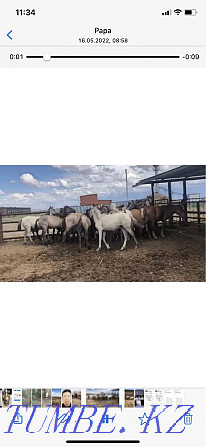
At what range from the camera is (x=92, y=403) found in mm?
1355

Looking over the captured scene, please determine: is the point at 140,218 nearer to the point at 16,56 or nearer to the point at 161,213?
the point at 161,213

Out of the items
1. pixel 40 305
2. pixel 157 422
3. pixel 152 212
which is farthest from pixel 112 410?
pixel 152 212

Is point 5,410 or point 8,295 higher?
point 8,295

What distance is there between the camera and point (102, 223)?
153 cm

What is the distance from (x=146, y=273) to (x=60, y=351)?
50 cm

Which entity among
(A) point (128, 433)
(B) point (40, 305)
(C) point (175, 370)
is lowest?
(A) point (128, 433)

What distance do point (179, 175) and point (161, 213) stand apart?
211mm

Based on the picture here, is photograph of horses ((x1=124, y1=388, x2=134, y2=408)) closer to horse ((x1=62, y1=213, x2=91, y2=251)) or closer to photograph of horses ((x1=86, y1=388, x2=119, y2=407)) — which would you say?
photograph of horses ((x1=86, y1=388, x2=119, y2=407))

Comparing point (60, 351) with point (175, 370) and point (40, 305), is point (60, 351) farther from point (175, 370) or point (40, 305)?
point (175, 370)

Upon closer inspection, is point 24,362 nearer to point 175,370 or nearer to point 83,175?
point 175,370

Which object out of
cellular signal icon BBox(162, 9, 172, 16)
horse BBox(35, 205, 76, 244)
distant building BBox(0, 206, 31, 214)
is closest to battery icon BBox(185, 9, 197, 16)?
cellular signal icon BBox(162, 9, 172, 16)

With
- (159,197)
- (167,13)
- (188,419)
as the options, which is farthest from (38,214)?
(188,419)

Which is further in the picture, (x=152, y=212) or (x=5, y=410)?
(x=152, y=212)

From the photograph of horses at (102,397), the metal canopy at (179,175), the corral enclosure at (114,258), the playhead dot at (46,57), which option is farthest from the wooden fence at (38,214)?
the photograph of horses at (102,397)
